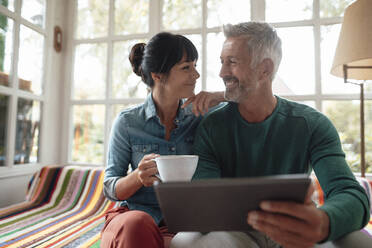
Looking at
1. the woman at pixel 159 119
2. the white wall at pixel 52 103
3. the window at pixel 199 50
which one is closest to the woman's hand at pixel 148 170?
the woman at pixel 159 119

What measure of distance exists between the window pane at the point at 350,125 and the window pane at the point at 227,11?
35.7 inches

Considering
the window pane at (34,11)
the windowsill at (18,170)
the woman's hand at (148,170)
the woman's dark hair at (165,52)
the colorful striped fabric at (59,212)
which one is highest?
the window pane at (34,11)

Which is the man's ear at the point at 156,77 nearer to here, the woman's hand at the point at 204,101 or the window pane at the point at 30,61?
the woman's hand at the point at 204,101

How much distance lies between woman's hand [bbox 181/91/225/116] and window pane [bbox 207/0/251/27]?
1.23m

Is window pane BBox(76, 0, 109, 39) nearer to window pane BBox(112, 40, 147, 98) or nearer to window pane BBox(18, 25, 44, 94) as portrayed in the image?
window pane BBox(112, 40, 147, 98)

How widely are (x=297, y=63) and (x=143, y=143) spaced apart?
4.81ft

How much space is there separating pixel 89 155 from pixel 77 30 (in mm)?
1121

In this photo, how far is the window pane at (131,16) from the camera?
237 centimetres

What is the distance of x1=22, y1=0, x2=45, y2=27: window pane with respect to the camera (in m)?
2.14

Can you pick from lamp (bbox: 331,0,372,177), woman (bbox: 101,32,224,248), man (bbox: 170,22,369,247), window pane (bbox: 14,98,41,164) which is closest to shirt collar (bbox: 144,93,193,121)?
woman (bbox: 101,32,224,248)

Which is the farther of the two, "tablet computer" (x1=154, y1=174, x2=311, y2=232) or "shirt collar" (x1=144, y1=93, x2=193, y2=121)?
"shirt collar" (x1=144, y1=93, x2=193, y2=121)

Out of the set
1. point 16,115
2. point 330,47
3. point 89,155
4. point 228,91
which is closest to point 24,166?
point 16,115

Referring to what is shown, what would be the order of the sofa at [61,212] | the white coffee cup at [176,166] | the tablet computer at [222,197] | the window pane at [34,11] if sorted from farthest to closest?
the window pane at [34,11] → the sofa at [61,212] → the white coffee cup at [176,166] → the tablet computer at [222,197]

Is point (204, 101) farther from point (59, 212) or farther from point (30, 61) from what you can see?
point (30, 61)
